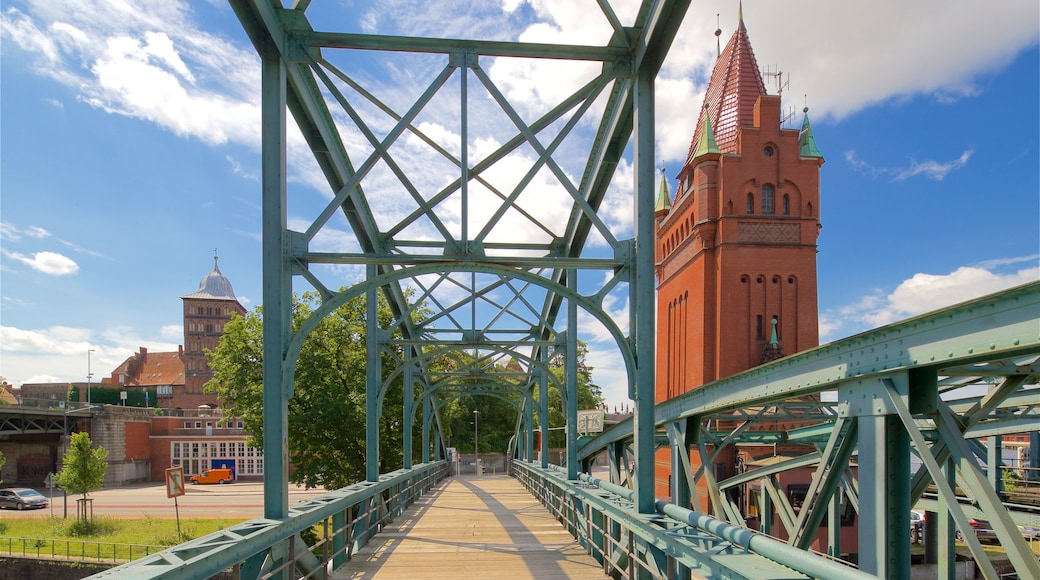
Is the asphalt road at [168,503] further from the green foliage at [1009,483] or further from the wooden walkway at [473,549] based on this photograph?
the green foliage at [1009,483]

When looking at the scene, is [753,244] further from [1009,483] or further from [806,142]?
[1009,483]

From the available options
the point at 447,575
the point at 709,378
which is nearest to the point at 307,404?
the point at 447,575

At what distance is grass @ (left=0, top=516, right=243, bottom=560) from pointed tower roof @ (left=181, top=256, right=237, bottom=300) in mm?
61451

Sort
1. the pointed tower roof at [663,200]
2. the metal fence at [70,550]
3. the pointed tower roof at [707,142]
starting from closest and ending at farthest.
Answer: the metal fence at [70,550], the pointed tower roof at [707,142], the pointed tower roof at [663,200]

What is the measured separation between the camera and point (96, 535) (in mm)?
26125

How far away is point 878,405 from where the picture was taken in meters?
3.74

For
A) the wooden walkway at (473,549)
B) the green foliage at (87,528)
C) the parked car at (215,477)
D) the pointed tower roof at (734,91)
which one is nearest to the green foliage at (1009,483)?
the wooden walkway at (473,549)

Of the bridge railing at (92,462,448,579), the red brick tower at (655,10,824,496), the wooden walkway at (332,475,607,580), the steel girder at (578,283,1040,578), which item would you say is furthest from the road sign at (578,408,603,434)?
the steel girder at (578,283,1040,578)

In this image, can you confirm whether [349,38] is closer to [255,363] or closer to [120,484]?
[255,363]

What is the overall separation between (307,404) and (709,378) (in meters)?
21.1

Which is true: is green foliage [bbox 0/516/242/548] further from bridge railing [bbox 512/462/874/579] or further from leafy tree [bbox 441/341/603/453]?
leafy tree [bbox 441/341/603/453]

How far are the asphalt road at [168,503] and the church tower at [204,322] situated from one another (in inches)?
1389

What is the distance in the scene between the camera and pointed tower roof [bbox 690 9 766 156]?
117ft

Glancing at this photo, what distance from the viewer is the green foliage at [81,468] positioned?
27.4 meters
